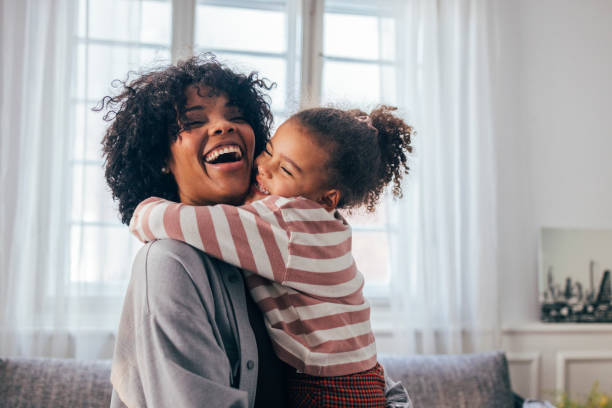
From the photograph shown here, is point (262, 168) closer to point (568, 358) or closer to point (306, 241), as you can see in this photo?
point (306, 241)

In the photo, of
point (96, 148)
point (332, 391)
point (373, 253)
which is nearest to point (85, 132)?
point (96, 148)

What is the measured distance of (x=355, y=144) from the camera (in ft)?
3.50

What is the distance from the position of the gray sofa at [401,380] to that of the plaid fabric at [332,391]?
3.92 ft

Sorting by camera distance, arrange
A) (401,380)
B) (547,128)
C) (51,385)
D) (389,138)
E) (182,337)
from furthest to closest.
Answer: (547,128) < (401,380) < (51,385) < (389,138) < (182,337)

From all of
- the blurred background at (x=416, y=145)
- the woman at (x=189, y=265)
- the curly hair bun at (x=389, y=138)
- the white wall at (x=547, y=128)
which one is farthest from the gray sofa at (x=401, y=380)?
the curly hair bun at (x=389, y=138)

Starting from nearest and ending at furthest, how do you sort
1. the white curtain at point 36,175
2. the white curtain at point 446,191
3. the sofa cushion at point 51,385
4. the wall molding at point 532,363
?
the sofa cushion at point 51,385 < the white curtain at point 36,175 < the white curtain at point 446,191 < the wall molding at point 532,363

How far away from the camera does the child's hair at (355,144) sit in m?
1.06

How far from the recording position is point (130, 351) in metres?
0.77

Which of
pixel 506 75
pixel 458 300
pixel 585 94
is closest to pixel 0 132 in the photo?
pixel 458 300

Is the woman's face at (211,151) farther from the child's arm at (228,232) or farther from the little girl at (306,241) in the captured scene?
the child's arm at (228,232)

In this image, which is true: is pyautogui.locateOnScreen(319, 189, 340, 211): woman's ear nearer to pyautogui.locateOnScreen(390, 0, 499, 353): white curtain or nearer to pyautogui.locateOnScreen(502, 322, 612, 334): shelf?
pyautogui.locateOnScreen(390, 0, 499, 353): white curtain

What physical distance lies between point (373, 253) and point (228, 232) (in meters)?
1.77

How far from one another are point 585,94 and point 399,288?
57.5 inches

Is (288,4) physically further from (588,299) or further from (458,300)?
(588,299)
